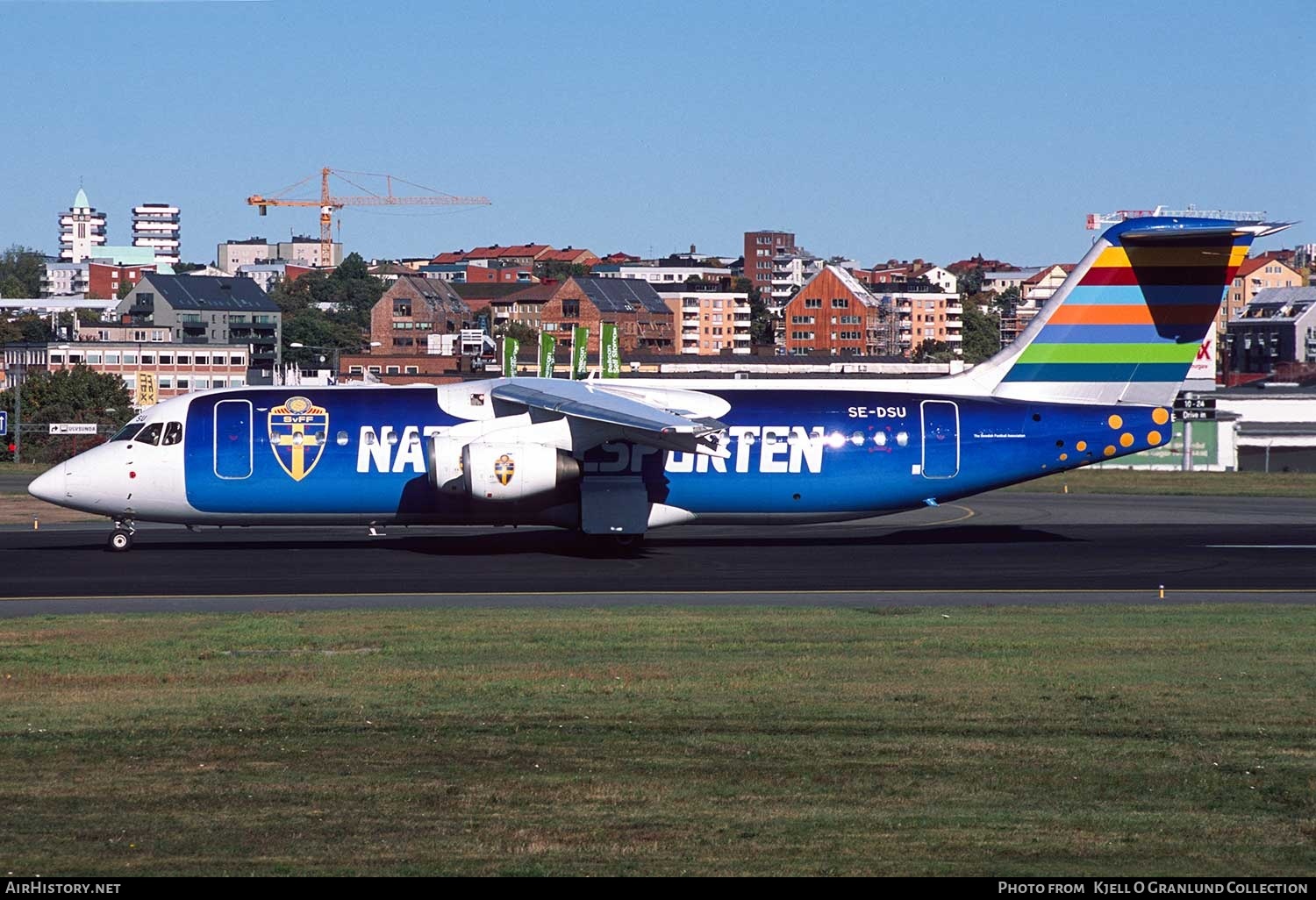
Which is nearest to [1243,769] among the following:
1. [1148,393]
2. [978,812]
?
[978,812]

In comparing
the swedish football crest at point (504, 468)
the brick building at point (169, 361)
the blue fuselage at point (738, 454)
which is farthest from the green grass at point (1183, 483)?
the brick building at point (169, 361)

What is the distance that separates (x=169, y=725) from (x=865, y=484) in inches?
693

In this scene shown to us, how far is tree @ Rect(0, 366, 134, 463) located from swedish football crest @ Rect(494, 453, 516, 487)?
4224cm

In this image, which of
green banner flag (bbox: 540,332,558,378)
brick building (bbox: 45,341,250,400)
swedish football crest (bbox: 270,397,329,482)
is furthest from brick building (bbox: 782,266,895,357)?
swedish football crest (bbox: 270,397,329,482)

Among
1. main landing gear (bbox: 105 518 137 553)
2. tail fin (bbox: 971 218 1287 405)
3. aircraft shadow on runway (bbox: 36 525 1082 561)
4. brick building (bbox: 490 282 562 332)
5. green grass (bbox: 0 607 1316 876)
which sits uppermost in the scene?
brick building (bbox: 490 282 562 332)

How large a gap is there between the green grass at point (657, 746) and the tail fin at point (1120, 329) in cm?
1032

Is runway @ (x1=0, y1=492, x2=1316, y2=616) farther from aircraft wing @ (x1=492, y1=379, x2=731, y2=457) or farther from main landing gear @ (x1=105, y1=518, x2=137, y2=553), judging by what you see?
aircraft wing @ (x1=492, y1=379, x2=731, y2=457)

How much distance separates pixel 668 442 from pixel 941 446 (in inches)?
222

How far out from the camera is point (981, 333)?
565 ft

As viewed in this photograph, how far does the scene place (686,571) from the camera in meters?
26.7

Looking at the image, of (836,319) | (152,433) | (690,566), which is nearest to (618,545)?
(690,566)

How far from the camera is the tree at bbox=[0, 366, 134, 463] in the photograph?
71.2 meters

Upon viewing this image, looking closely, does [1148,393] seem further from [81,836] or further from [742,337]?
[742,337]

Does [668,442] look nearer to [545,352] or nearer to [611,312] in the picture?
[545,352]
